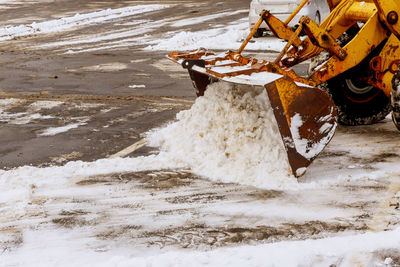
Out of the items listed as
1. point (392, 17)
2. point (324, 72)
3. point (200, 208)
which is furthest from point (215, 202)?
point (392, 17)

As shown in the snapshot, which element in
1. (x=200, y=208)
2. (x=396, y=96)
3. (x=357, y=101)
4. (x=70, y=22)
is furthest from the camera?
(x=70, y=22)

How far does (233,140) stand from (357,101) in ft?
7.08

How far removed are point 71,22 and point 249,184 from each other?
1743 centimetres

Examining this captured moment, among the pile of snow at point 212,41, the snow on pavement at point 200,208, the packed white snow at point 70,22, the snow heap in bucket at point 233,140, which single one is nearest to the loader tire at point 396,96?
the snow on pavement at point 200,208

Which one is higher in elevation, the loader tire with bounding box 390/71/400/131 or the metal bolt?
the metal bolt

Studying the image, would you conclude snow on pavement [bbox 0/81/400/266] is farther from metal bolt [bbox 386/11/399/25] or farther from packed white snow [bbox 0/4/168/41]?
packed white snow [bbox 0/4/168/41]

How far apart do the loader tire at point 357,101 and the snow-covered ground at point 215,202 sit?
0.14 m

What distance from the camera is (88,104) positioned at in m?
8.81

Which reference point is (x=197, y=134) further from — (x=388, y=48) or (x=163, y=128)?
(x=388, y=48)

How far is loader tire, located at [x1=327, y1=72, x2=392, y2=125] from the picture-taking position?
278 inches

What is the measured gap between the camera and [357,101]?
7.13 metres

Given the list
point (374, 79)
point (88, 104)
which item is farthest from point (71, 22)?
point (374, 79)

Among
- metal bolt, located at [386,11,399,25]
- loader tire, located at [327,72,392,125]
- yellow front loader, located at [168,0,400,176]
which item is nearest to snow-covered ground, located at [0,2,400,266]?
loader tire, located at [327,72,392,125]

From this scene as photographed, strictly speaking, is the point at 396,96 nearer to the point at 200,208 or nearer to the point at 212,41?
the point at 200,208
